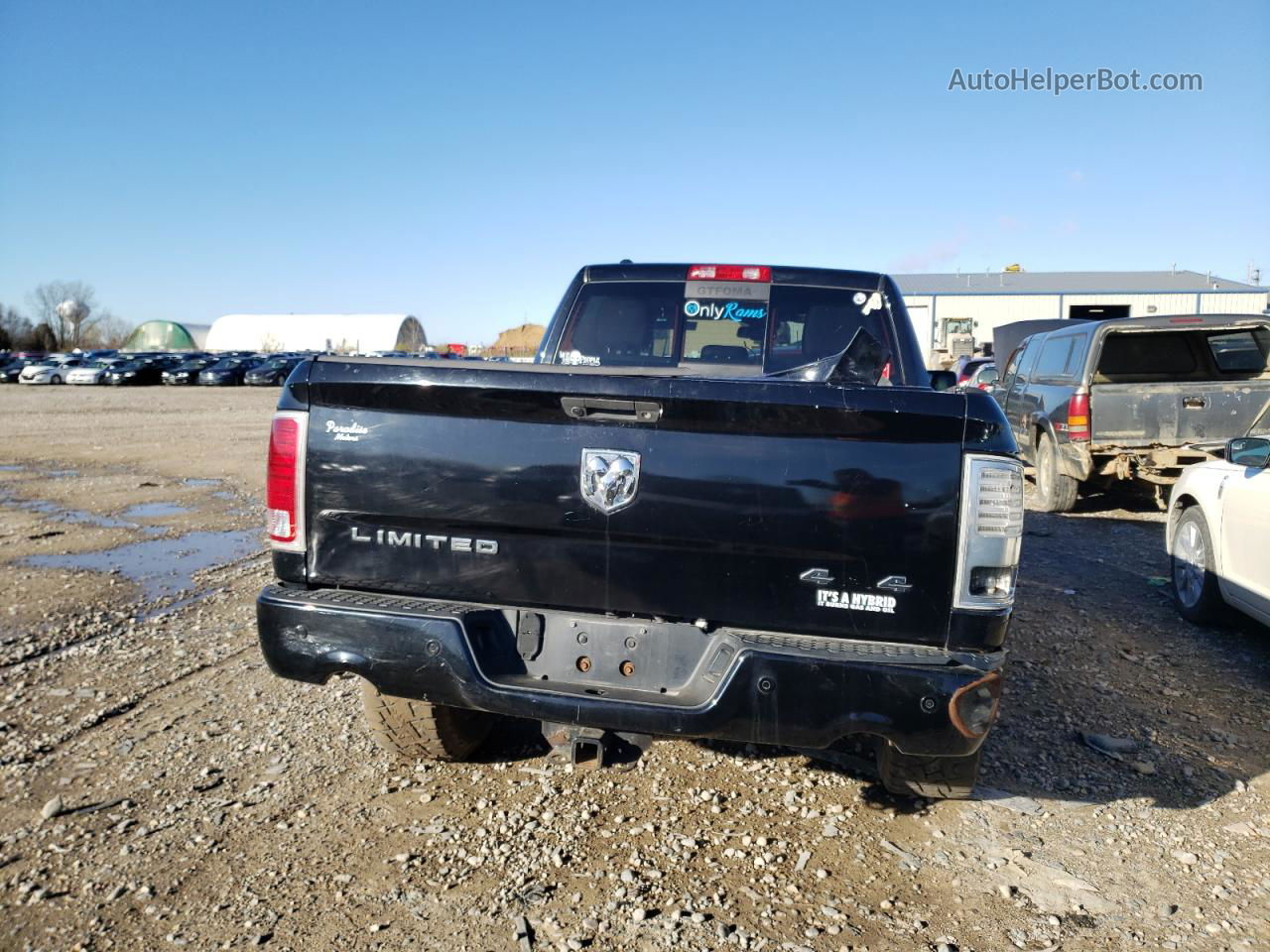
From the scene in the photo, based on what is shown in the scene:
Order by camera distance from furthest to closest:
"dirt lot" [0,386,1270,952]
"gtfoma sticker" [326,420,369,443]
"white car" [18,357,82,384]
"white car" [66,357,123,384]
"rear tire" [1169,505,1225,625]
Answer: "white car" [18,357,82,384]
"white car" [66,357,123,384]
"rear tire" [1169,505,1225,625]
"gtfoma sticker" [326,420,369,443]
"dirt lot" [0,386,1270,952]

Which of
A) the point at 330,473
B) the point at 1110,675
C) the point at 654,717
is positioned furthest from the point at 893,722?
the point at 1110,675

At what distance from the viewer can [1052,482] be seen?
9.86m

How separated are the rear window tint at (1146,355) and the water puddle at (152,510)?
10.0 m

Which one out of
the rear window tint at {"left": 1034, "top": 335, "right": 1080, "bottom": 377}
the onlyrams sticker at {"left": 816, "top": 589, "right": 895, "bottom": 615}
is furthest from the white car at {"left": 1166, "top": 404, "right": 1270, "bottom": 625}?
the rear window tint at {"left": 1034, "top": 335, "right": 1080, "bottom": 377}

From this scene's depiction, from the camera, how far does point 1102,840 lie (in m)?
3.23

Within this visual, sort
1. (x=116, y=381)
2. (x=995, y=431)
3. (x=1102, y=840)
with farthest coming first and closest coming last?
1. (x=116, y=381)
2. (x=1102, y=840)
3. (x=995, y=431)

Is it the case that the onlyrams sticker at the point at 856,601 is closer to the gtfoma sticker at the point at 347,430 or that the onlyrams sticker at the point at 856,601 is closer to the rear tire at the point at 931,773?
the rear tire at the point at 931,773

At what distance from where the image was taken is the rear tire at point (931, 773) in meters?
3.08

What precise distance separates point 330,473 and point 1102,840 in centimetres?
307

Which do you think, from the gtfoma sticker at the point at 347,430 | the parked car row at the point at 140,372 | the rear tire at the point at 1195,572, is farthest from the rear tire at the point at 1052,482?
the parked car row at the point at 140,372

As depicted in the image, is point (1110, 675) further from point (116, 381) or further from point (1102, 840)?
point (116, 381)

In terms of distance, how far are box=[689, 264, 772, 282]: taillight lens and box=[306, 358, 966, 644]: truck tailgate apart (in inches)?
77.4

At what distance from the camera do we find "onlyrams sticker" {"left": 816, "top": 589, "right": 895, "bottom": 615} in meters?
2.65

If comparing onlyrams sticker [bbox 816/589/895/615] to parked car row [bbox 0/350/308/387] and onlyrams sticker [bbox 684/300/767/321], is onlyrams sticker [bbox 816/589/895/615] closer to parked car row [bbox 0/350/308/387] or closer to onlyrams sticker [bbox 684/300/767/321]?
onlyrams sticker [bbox 684/300/767/321]
